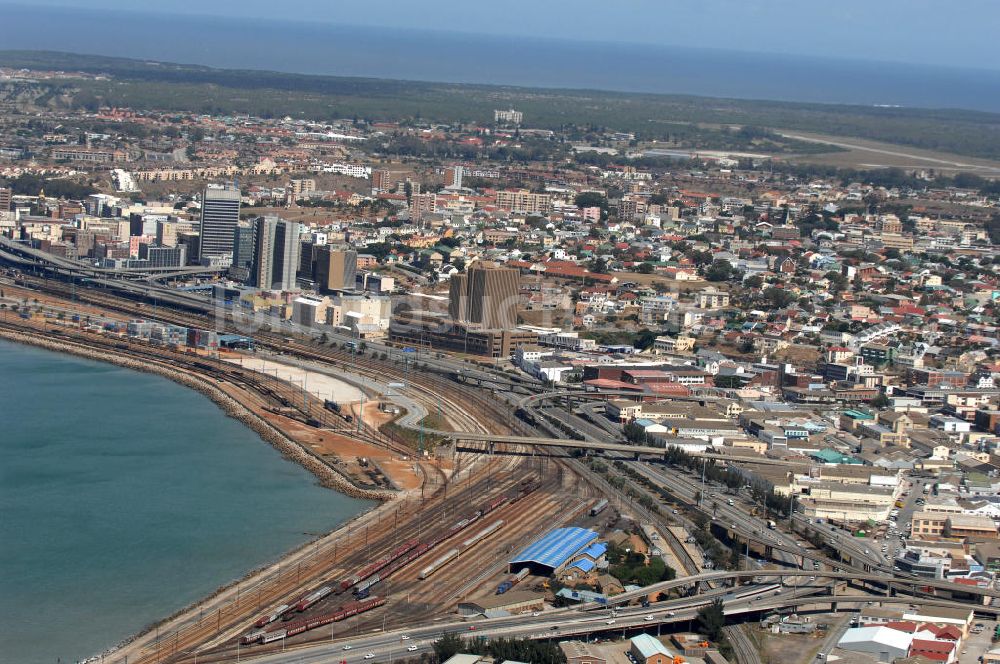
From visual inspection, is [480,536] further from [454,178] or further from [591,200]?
[454,178]

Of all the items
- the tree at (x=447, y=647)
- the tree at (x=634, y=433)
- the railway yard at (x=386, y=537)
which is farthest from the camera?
the tree at (x=634, y=433)

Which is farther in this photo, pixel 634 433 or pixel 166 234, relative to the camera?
pixel 166 234

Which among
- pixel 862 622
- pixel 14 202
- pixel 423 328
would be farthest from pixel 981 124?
pixel 862 622

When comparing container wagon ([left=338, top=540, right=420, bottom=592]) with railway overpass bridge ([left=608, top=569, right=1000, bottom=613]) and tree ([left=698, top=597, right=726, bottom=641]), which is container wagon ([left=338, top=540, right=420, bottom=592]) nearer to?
railway overpass bridge ([left=608, top=569, right=1000, bottom=613])

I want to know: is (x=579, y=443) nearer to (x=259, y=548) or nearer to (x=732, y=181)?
(x=259, y=548)

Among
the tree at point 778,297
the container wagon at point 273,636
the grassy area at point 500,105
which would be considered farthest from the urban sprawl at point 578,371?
the grassy area at point 500,105

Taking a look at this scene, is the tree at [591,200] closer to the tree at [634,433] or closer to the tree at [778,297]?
the tree at [778,297]

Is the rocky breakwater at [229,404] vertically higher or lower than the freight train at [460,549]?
lower

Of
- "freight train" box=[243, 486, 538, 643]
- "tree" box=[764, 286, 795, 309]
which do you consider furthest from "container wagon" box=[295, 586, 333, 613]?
"tree" box=[764, 286, 795, 309]

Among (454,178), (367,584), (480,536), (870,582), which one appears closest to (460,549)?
(480,536)
